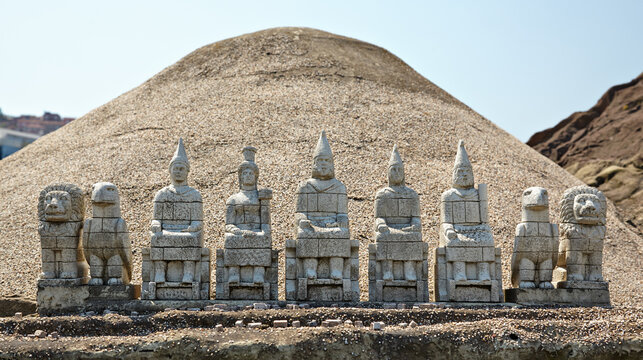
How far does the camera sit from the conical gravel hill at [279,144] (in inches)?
810

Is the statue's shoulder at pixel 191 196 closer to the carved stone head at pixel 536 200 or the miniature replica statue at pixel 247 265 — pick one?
the miniature replica statue at pixel 247 265

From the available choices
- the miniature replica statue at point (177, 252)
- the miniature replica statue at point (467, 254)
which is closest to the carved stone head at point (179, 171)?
the miniature replica statue at point (177, 252)

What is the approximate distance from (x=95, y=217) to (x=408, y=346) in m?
6.37

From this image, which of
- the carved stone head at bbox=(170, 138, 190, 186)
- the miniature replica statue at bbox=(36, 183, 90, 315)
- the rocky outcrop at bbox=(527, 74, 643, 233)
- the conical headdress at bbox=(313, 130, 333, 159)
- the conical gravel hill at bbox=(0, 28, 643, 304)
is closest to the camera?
the miniature replica statue at bbox=(36, 183, 90, 315)

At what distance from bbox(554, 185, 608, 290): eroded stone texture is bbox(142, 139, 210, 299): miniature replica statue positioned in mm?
6800

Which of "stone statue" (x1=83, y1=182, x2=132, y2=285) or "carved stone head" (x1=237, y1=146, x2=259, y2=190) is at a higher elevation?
"carved stone head" (x1=237, y1=146, x2=259, y2=190)

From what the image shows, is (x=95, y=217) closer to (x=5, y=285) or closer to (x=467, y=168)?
(x=5, y=285)

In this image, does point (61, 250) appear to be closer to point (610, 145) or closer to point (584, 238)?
point (584, 238)

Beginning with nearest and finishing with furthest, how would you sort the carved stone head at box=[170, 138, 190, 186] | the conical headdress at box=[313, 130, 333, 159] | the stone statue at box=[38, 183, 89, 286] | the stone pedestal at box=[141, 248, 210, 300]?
1. the stone pedestal at box=[141, 248, 210, 300]
2. the stone statue at box=[38, 183, 89, 286]
3. the carved stone head at box=[170, 138, 190, 186]
4. the conical headdress at box=[313, 130, 333, 159]

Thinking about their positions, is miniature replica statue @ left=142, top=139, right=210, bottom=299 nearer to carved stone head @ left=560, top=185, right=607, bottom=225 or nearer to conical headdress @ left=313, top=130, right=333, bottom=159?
conical headdress @ left=313, top=130, right=333, bottom=159

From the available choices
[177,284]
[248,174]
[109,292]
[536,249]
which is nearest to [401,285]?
[536,249]

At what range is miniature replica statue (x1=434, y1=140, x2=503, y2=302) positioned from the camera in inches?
556

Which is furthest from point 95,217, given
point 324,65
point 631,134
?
point 631,134

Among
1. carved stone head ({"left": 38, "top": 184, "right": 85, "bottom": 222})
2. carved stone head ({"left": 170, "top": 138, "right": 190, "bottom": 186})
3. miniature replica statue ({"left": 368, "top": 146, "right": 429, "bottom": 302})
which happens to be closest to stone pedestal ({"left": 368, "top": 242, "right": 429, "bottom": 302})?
miniature replica statue ({"left": 368, "top": 146, "right": 429, "bottom": 302})
